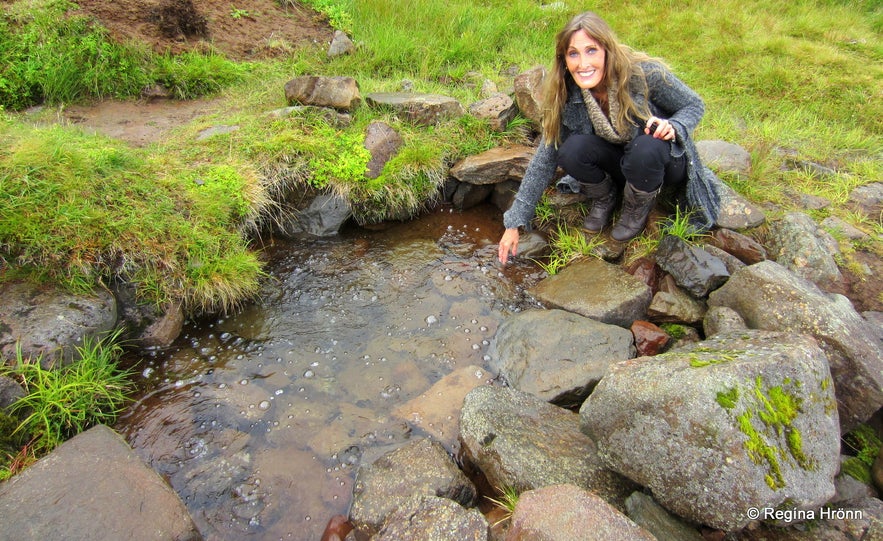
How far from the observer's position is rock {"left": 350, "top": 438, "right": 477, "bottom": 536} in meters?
2.83

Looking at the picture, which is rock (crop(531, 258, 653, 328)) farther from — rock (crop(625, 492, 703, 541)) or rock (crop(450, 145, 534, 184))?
rock (crop(625, 492, 703, 541))

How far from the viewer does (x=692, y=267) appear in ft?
12.8

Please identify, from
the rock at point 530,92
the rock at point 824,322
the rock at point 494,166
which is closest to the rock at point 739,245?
the rock at point 824,322

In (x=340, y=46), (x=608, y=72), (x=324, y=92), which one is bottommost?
(x=324, y=92)

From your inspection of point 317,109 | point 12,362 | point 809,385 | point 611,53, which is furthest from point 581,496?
point 317,109

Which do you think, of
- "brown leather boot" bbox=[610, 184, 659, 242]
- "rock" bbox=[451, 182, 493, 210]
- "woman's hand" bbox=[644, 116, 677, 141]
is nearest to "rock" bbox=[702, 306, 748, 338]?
"brown leather boot" bbox=[610, 184, 659, 242]

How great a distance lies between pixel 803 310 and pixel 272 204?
14.6 ft

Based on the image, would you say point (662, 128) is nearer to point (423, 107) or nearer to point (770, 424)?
point (770, 424)

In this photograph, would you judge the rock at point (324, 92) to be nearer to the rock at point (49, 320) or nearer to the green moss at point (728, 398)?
the rock at point (49, 320)

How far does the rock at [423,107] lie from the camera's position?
564cm

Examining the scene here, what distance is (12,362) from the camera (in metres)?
3.22

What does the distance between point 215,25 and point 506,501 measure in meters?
7.18

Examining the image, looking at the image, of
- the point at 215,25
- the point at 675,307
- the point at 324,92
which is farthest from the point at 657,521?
the point at 215,25

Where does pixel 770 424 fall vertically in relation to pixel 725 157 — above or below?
below
